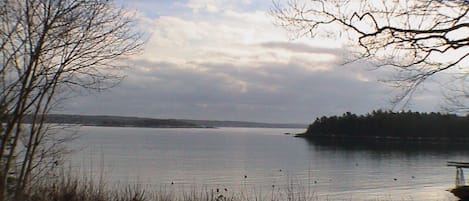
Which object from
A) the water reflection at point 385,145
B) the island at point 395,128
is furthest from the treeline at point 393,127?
the water reflection at point 385,145

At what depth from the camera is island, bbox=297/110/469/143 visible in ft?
381

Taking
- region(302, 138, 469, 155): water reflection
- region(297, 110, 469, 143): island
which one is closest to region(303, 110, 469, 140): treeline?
region(297, 110, 469, 143): island

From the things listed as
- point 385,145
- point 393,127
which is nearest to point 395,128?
point 393,127

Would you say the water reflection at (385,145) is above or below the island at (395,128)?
below

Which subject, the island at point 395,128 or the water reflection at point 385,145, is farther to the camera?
the island at point 395,128

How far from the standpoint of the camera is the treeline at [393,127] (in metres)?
116

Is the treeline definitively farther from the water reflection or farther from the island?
the water reflection

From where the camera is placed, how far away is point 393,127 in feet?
414

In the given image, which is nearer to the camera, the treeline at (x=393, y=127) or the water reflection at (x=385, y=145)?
the water reflection at (x=385, y=145)

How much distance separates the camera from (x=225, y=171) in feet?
147

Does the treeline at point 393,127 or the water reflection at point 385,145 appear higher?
the treeline at point 393,127

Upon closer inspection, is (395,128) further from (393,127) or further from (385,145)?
(385,145)

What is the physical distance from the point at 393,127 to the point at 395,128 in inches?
19.8

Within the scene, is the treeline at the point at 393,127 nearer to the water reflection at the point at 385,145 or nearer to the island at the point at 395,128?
the island at the point at 395,128
